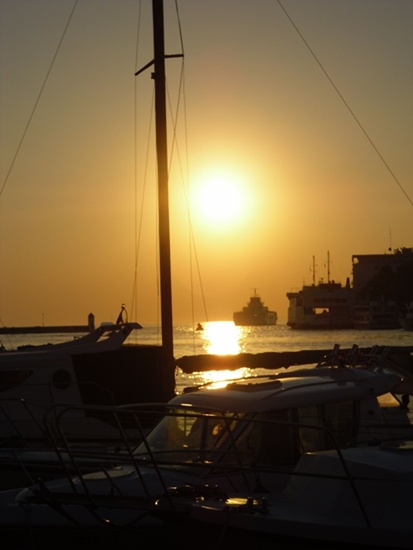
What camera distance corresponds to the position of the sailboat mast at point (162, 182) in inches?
756

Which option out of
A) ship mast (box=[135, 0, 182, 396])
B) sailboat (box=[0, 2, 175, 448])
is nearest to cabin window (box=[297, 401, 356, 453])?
sailboat (box=[0, 2, 175, 448])

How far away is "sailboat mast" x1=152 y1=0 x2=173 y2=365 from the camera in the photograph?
756 inches

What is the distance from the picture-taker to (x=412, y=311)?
155 metres

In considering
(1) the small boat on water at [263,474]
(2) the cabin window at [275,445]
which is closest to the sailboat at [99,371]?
(1) the small boat on water at [263,474]

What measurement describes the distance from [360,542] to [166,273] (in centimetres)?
1127

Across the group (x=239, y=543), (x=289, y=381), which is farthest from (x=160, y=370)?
(x=239, y=543)

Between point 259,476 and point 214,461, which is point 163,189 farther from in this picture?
point 259,476

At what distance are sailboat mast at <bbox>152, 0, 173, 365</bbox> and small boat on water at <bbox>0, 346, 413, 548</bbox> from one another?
5.83 m

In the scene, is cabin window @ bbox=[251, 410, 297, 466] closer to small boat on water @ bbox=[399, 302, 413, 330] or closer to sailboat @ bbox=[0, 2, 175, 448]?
sailboat @ bbox=[0, 2, 175, 448]

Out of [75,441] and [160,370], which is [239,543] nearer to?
[75,441]

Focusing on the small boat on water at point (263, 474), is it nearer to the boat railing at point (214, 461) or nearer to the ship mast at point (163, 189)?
the boat railing at point (214, 461)

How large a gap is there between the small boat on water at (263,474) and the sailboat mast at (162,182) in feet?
→ 19.1

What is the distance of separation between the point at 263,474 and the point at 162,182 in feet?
33.6

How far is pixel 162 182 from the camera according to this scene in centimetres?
2027
